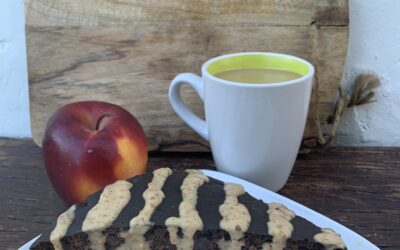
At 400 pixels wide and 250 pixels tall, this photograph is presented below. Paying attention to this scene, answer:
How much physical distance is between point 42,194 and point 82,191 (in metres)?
0.09

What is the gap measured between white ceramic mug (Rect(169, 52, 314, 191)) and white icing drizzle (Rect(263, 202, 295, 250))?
127mm

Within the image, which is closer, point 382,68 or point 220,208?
point 220,208

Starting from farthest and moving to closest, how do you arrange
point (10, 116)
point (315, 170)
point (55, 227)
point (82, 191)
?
point (10, 116), point (315, 170), point (82, 191), point (55, 227)

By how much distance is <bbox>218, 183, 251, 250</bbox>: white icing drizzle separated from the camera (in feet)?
1.96

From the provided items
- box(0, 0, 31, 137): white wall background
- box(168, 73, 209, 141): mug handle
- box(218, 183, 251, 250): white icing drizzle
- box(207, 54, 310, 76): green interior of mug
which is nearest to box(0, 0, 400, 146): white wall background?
box(0, 0, 31, 137): white wall background

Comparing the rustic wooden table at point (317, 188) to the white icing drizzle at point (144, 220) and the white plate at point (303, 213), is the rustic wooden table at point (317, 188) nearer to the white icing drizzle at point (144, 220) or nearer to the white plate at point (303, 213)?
the white plate at point (303, 213)

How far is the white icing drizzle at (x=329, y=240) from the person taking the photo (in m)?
0.60

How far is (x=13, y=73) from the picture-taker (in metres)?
0.93

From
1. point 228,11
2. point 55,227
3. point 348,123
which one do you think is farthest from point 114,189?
point 348,123

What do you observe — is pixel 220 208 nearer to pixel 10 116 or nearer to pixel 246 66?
pixel 246 66

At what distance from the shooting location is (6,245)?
2.19ft

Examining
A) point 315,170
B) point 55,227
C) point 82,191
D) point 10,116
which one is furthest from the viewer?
point 10,116

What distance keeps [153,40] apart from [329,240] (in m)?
0.40

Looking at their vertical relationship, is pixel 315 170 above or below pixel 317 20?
below
